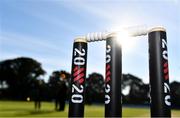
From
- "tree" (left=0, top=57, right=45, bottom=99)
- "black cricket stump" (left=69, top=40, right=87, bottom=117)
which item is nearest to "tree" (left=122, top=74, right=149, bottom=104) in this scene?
"tree" (left=0, top=57, right=45, bottom=99)

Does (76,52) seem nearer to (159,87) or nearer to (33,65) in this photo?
(159,87)

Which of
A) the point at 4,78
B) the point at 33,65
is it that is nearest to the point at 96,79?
the point at 33,65

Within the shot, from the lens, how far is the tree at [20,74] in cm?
4950

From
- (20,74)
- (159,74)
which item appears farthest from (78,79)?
(20,74)

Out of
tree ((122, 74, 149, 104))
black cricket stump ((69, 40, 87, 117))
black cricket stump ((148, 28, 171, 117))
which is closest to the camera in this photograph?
black cricket stump ((148, 28, 171, 117))

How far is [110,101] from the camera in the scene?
3.44 m

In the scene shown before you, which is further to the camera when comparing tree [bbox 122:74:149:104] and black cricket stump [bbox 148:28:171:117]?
tree [bbox 122:74:149:104]

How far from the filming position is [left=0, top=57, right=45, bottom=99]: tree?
4950cm

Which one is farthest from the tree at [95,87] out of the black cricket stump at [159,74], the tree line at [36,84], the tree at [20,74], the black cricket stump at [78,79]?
the black cricket stump at [159,74]

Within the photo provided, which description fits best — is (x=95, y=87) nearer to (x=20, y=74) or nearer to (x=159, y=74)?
(x=20, y=74)

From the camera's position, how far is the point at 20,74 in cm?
5388

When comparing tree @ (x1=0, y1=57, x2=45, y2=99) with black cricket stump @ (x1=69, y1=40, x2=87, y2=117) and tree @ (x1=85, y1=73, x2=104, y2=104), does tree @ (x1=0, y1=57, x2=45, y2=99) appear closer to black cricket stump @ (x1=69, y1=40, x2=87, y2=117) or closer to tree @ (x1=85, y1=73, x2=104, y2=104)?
tree @ (x1=85, y1=73, x2=104, y2=104)

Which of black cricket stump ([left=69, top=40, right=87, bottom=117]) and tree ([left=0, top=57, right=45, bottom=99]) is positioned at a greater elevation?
tree ([left=0, top=57, right=45, bottom=99])

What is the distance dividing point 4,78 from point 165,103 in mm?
51685
